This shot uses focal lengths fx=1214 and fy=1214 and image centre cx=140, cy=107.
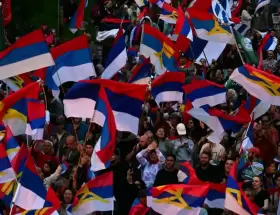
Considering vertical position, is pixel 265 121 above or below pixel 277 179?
below

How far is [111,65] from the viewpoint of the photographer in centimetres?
2131

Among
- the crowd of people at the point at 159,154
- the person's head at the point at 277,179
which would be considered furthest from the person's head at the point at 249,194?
the person's head at the point at 277,179

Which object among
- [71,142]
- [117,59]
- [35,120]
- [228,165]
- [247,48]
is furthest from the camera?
[247,48]

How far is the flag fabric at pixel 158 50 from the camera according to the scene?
21984 mm

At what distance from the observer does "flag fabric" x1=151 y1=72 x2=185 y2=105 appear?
20422 mm

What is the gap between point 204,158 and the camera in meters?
19.5

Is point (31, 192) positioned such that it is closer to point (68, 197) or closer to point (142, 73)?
point (68, 197)

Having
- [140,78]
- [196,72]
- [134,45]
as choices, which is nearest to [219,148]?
[140,78]

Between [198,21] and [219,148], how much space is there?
345cm


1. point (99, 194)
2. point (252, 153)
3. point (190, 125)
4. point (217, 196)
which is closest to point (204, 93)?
point (190, 125)

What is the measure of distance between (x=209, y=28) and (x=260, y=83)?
13.9 ft

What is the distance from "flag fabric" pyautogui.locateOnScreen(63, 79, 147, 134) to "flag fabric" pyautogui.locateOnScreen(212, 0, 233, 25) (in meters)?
5.00

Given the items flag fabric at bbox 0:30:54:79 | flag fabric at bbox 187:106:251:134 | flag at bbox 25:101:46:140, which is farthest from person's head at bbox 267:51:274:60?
flag fabric at bbox 0:30:54:79

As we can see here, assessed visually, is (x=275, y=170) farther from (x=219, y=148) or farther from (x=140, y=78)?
(x=140, y=78)
